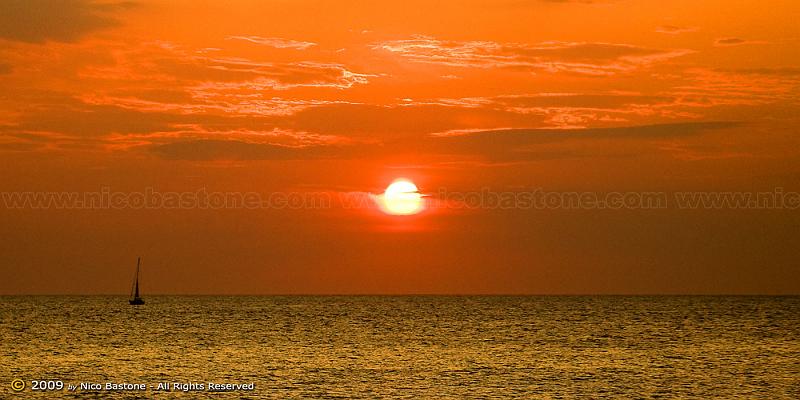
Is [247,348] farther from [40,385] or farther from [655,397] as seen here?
[655,397]

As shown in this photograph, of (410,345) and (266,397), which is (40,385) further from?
(410,345)

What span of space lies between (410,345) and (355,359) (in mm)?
19429

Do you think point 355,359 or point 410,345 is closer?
point 355,359

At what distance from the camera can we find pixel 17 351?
9525 centimetres

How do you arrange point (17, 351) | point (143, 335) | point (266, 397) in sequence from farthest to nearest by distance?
point (143, 335)
point (17, 351)
point (266, 397)

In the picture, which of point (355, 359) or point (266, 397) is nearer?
point (266, 397)

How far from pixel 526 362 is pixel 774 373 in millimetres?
20961

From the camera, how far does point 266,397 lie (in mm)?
59469

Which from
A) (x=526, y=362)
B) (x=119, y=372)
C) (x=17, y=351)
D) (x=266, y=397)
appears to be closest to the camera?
(x=266, y=397)

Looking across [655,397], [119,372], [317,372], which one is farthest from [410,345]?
[655,397]

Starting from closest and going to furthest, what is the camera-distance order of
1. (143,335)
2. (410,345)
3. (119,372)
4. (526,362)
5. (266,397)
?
(266,397) < (119,372) < (526,362) < (410,345) < (143,335)

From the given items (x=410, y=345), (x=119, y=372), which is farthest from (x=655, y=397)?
(x=410, y=345)

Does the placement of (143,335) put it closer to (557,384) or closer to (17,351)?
(17,351)

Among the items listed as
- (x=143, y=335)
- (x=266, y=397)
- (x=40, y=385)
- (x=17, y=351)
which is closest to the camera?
(x=266, y=397)
